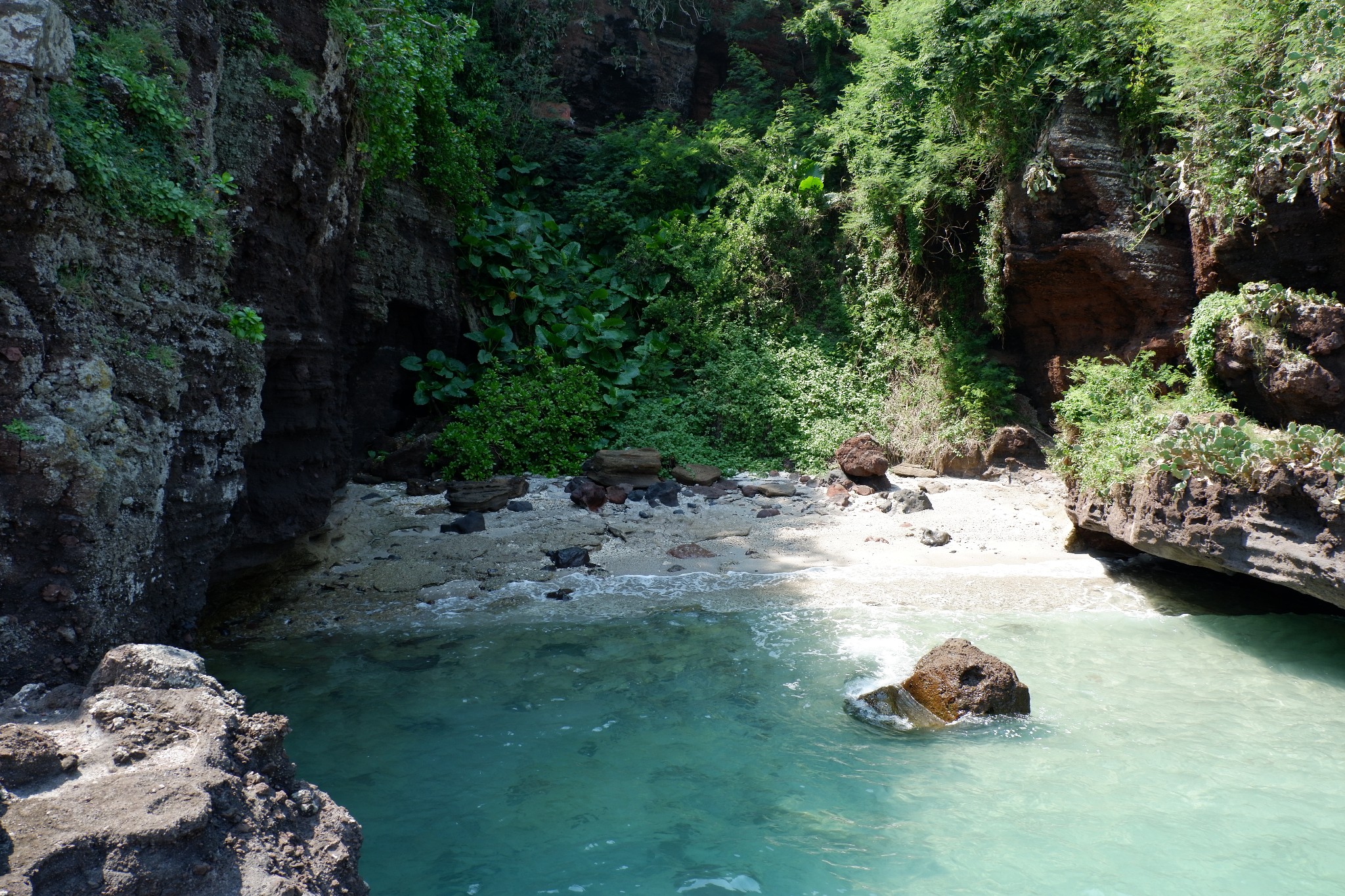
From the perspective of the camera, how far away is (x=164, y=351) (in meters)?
4.79

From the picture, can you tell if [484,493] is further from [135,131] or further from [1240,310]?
[1240,310]

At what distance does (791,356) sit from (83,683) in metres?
11.4

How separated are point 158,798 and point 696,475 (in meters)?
9.28

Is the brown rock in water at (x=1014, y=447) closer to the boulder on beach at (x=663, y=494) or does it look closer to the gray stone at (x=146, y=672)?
the boulder on beach at (x=663, y=494)

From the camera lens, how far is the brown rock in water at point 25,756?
108 inches

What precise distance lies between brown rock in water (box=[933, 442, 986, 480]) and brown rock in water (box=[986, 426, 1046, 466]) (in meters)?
0.18

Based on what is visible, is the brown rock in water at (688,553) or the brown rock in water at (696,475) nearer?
the brown rock in water at (688,553)

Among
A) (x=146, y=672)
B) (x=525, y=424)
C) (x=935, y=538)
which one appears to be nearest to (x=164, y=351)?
(x=146, y=672)

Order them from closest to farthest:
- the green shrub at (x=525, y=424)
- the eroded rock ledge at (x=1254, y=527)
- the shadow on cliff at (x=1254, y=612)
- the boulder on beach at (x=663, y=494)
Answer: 1. the eroded rock ledge at (x=1254, y=527)
2. the shadow on cliff at (x=1254, y=612)
3. the boulder on beach at (x=663, y=494)
4. the green shrub at (x=525, y=424)

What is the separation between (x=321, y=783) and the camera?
187 inches

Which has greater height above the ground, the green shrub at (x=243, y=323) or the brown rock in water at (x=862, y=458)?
the green shrub at (x=243, y=323)

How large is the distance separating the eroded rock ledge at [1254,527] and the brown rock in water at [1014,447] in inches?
156

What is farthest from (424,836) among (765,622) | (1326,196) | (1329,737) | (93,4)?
(1326,196)

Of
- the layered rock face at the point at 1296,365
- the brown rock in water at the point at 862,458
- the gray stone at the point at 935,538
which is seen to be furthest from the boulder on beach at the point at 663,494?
the layered rock face at the point at 1296,365
